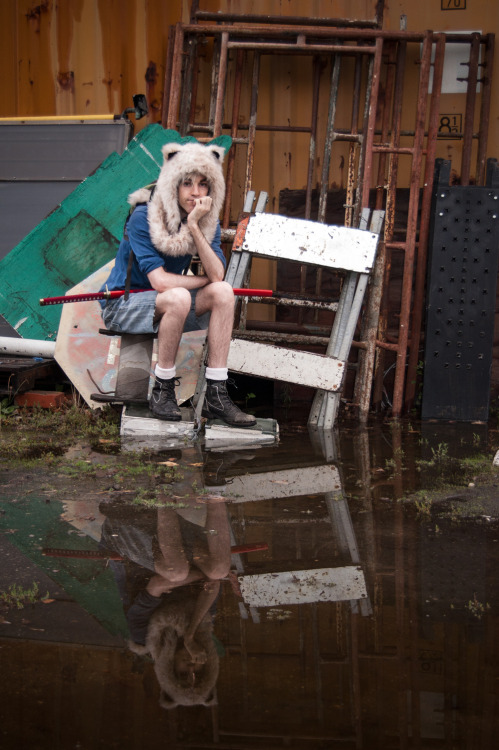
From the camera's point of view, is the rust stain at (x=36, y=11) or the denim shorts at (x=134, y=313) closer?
the denim shorts at (x=134, y=313)

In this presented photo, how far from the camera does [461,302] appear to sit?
17.3 feet

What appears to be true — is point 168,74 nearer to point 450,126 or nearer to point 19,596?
point 450,126

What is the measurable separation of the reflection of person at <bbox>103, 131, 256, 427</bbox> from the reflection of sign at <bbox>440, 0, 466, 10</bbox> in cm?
251

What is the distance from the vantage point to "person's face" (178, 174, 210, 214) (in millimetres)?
4324

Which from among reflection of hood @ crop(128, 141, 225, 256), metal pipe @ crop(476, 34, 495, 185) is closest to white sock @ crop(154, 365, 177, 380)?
reflection of hood @ crop(128, 141, 225, 256)

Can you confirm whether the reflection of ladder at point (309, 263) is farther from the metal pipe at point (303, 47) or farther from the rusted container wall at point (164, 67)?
the metal pipe at point (303, 47)

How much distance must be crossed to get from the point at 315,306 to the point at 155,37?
2427mm

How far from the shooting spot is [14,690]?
70.9 inches

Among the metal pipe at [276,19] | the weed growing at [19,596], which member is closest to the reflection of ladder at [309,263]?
the metal pipe at [276,19]

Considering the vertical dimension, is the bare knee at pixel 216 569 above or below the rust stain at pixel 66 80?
below

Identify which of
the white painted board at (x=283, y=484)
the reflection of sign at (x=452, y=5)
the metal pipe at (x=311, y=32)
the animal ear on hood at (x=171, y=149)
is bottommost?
the white painted board at (x=283, y=484)

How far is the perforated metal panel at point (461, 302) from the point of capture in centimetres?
524

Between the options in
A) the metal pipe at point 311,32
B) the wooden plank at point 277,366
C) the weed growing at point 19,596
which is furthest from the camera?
the metal pipe at point 311,32

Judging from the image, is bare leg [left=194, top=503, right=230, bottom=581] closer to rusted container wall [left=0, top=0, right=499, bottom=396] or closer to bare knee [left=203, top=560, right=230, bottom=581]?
bare knee [left=203, top=560, right=230, bottom=581]
